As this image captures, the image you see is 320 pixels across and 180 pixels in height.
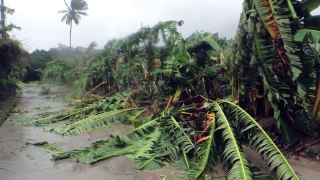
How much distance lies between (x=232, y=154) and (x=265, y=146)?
0.52 m

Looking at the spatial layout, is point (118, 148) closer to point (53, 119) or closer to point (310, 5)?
point (310, 5)

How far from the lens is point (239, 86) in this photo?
6.92 meters

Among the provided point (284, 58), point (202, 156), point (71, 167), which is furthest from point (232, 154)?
point (71, 167)

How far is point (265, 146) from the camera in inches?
196

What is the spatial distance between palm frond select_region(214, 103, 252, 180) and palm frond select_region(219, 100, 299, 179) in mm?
292

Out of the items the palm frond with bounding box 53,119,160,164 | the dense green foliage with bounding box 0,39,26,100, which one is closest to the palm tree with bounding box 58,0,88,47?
the dense green foliage with bounding box 0,39,26,100

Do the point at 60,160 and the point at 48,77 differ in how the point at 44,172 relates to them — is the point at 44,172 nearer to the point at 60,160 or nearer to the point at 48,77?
the point at 60,160

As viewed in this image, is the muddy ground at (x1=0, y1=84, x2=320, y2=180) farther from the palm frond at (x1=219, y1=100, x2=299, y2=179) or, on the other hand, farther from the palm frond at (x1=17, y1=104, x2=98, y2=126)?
the palm frond at (x1=17, y1=104, x2=98, y2=126)

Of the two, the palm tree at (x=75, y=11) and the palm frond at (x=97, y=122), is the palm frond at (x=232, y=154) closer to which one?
the palm frond at (x=97, y=122)

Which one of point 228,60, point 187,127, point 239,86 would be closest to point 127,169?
point 187,127

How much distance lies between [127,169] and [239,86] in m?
2.88

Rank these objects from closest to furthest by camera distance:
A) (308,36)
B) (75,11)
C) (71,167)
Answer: (308,36), (71,167), (75,11)

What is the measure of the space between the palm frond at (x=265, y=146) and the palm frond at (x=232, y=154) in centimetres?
29

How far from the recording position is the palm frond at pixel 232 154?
4.34m
